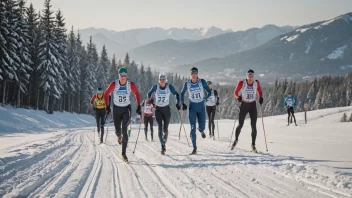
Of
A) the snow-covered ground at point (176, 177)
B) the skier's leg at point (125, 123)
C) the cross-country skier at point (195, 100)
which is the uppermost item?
the cross-country skier at point (195, 100)

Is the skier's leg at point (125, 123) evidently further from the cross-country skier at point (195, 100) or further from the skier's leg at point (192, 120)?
the skier's leg at point (192, 120)

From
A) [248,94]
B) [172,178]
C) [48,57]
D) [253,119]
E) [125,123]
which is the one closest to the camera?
[172,178]

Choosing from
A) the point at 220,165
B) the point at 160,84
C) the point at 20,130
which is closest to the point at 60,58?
the point at 20,130

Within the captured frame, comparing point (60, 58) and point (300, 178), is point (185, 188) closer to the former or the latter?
point (300, 178)

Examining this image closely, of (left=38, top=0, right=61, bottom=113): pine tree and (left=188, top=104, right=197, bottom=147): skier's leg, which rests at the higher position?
(left=38, top=0, right=61, bottom=113): pine tree

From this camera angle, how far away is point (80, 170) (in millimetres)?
6902

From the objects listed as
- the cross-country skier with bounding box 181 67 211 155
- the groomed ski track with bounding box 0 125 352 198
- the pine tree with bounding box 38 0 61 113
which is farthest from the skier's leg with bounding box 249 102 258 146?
the pine tree with bounding box 38 0 61 113

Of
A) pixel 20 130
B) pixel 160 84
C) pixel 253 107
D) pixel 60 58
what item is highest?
pixel 60 58

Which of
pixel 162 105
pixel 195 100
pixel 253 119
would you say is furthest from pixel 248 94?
pixel 162 105

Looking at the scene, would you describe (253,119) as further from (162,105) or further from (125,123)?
(125,123)

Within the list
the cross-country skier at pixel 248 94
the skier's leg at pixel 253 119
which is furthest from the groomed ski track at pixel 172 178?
the cross-country skier at pixel 248 94

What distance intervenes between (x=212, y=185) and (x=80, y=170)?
3.53 meters

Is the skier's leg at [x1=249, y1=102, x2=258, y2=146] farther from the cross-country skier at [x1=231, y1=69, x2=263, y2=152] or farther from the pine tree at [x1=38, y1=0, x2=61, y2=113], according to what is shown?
the pine tree at [x1=38, y1=0, x2=61, y2=113]

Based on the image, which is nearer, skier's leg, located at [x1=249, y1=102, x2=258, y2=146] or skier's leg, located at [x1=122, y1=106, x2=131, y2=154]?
skier's leg, located at [x1=122, y1=106, x2=131, y2=154]
